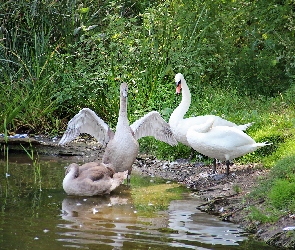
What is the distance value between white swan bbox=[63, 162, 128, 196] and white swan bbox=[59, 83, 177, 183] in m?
0.47

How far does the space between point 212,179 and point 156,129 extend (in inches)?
62.9

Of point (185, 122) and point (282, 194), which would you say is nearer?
point (282, 194)

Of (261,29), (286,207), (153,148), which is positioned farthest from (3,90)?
(286,207)

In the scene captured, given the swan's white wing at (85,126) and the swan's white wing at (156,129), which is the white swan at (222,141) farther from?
the swan's white wing at (85,126)

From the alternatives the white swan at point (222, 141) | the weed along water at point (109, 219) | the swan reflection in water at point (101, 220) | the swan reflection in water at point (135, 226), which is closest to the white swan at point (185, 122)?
the white swan at point (222, 141)

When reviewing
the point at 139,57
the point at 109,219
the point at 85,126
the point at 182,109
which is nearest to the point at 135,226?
the point at 109,219

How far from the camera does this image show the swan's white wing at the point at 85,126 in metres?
10.8

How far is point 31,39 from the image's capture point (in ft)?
47.5

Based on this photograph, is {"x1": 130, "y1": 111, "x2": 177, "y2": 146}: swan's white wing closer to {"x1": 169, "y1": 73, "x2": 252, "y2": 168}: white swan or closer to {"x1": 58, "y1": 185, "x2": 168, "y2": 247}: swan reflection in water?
{"x1": 169, "y1": 73, "x2": 252, "y2": 168}: white swan

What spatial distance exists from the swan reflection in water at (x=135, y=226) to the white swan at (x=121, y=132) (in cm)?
109

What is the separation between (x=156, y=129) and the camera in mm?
11203

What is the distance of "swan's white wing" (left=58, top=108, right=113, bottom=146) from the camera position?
424 inches

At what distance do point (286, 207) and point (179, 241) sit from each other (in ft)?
4.66

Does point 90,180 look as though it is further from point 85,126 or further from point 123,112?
point 85,126
